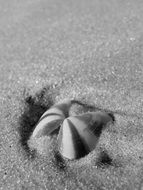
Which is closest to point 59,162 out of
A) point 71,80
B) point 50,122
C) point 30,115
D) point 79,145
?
point 79,145

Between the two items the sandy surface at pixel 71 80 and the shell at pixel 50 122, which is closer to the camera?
the sandy surface at pixel 71 80

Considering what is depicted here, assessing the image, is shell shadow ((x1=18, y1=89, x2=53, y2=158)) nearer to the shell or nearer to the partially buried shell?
the shell

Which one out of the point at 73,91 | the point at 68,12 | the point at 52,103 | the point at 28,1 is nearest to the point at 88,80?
the point at 73,91

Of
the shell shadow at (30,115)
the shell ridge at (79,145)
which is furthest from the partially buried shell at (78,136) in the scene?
the shell shadow at (30,115)

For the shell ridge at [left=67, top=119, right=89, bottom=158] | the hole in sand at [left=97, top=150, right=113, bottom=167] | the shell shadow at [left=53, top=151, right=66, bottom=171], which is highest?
the shell ridge at [left=67, top=119, right=89, bottom=158]

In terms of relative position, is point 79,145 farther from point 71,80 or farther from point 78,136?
point 71,80

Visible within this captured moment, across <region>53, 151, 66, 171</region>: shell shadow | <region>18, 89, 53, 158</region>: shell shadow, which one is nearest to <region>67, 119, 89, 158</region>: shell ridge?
<region>53, 151, 66, 171</region>: shell shadow

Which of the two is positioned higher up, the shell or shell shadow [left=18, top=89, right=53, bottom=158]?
the shell

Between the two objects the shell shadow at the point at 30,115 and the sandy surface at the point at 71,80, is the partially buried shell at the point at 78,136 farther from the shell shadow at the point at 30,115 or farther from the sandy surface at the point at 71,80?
the shell shadow at the point at 30,115
